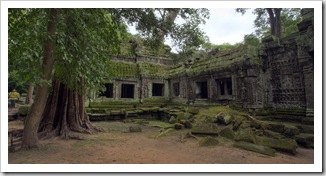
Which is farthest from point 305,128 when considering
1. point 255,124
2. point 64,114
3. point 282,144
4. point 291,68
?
point 64,114

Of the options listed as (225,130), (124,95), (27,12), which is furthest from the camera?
(124,95)

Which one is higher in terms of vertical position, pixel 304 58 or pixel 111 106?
pixel 304 58

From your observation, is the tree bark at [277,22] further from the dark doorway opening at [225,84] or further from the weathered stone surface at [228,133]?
the weathered stone surface at [228,133]

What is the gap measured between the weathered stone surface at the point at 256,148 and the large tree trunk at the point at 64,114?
5.60m

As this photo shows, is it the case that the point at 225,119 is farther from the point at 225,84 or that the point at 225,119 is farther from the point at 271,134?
the point at 225,84

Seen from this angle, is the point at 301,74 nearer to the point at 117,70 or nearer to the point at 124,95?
the point at 117,70

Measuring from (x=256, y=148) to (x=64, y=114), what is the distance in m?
6.83

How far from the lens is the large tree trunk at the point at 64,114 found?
7.50 meters

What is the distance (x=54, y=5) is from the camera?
14.4ft

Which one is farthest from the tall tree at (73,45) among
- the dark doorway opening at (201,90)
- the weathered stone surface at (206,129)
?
the dark doorway opening at (201,90)

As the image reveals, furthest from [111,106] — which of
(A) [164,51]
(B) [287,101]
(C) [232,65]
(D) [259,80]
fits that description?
(B) [287,101]

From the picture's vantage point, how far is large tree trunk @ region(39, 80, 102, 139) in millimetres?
7496

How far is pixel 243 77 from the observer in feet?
33.5

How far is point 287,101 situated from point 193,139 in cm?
503
